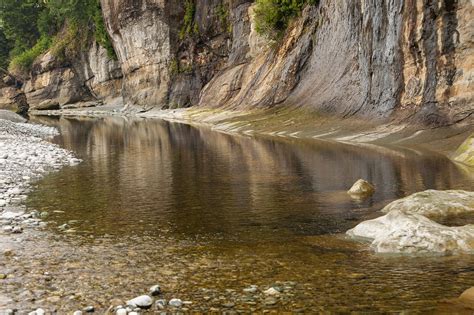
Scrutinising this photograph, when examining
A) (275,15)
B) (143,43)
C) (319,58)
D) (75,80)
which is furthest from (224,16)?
(75,80)

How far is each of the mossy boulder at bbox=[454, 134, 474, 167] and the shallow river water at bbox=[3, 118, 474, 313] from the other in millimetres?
602

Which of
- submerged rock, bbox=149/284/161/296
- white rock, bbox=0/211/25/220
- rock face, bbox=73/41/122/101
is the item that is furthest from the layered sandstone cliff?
submerged rock, bbox=149/284/161/296

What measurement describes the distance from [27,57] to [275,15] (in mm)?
67071

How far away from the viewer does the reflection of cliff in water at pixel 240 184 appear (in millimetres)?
11008

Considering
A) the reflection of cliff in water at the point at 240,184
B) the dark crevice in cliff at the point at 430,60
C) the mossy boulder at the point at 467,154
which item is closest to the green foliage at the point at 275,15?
the dark crevice in cliff at the point at 430,60

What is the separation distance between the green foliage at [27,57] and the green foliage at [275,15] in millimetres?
64222

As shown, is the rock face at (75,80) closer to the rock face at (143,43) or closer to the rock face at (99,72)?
the rock face at (99,72)

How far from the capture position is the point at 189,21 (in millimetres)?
66312

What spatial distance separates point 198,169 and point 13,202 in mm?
7658

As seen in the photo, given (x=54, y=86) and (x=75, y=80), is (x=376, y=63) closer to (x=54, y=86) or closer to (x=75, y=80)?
(x=75, y=80)

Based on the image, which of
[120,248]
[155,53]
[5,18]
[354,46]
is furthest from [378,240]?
[5,18]

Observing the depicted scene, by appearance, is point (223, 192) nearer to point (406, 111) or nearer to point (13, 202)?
point (13, 202)

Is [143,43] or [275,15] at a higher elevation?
[143,43]

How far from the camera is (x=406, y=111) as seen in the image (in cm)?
2612
